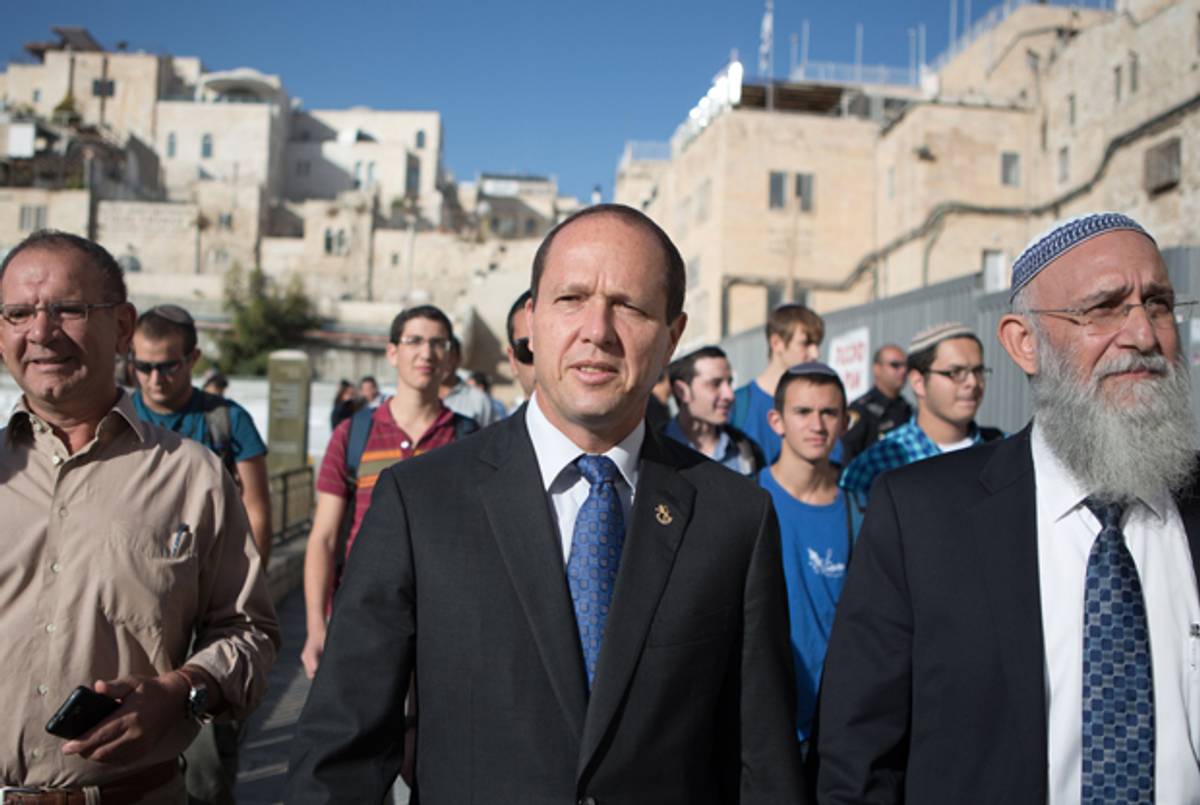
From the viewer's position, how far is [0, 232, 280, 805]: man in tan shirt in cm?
248

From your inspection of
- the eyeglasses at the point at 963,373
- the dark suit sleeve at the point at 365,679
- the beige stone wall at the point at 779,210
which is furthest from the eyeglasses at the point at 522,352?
the beige stone wall at the point at 779,210

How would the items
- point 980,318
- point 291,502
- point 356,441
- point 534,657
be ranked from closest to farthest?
point 534,657 < point 356,441 < point 291,502 < point 980,318

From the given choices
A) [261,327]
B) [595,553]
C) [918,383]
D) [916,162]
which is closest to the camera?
[595,553]

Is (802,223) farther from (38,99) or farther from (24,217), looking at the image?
(38,99)

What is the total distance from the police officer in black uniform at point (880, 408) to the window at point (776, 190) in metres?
27.9

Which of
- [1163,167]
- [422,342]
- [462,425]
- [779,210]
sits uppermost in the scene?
[779,210]

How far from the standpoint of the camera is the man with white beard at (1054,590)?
6.82 feet

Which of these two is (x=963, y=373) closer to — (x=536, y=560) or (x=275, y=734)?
(x=536, y=560)

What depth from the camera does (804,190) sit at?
35406mm

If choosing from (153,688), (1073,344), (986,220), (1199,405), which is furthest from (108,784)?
(986,220)

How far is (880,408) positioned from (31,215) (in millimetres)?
63642

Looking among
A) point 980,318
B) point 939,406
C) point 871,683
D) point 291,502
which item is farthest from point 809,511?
point 980,318

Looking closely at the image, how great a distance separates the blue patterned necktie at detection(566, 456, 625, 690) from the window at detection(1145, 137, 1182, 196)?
27.6 meters

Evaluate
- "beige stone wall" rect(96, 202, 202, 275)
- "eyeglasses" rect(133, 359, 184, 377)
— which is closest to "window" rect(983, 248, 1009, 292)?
"eyeglasses" rect(133, 359, 184, 377)
